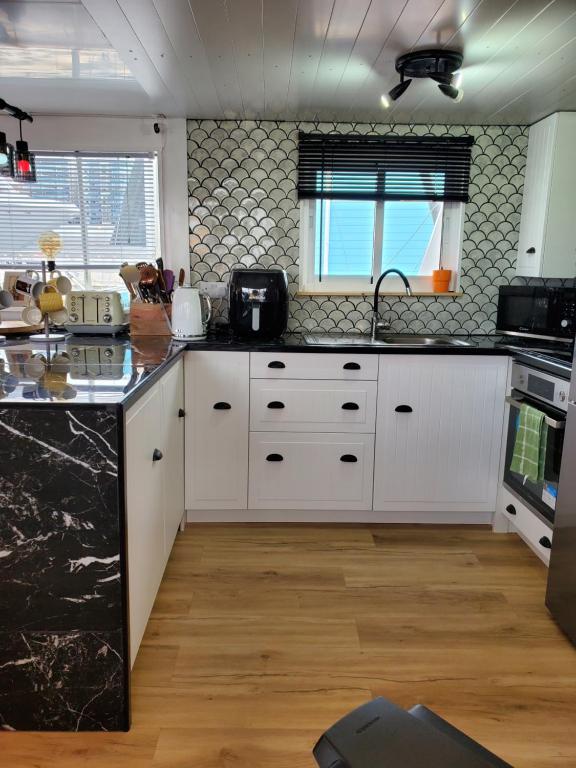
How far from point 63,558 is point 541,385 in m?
2.01

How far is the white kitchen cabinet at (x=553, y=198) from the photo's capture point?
281 cm

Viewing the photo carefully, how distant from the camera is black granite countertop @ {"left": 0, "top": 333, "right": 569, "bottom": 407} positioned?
4.98 ft

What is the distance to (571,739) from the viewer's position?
161cm

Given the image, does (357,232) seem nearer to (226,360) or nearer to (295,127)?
(295,127)

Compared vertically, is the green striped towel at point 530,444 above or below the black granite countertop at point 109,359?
below

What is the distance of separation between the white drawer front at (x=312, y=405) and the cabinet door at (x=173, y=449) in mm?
364

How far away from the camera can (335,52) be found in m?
2.17

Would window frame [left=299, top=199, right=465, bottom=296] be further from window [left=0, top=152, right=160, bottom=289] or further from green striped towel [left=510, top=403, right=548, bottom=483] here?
green striped towel [left=510, top=403, right=548, bottom=483]

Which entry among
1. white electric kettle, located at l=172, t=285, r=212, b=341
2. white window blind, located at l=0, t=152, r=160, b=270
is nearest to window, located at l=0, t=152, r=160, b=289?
white window blind, located at l=0, t=152, r=160, b=270

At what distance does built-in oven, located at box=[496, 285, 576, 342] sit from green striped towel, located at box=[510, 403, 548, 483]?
1.59 feet

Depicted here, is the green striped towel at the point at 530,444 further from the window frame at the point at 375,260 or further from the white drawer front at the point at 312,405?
the window frame at the point at 375,260

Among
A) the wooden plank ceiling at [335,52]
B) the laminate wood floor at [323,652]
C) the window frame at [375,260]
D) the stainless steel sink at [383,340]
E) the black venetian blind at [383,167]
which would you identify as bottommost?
the laminate wood floor at [323,652]

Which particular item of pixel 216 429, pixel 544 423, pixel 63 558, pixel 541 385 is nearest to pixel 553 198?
pixel 541 385

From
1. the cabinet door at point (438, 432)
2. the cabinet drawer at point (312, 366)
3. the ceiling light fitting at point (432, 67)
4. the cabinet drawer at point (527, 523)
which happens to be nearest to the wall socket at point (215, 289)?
the cabinet drawer at point (312, 366)
